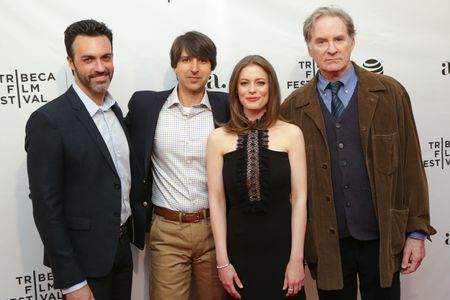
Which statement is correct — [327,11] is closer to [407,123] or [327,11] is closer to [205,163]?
[407,123]

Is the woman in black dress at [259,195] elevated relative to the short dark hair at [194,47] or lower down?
lower down

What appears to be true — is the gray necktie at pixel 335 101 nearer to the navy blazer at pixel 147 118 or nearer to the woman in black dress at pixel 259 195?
the woman in black dress at pixel 259 195

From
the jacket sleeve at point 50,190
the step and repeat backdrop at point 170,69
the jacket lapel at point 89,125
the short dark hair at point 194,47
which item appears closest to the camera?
the jacket sleeve at point 50,190

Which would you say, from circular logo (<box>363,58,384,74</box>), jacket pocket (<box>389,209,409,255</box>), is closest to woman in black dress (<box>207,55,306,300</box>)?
jacket pocket (<box>389,209,409,255</box>)

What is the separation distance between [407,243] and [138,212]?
1.13 metres

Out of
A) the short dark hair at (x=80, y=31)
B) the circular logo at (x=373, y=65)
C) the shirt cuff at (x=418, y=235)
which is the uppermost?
the short dark hair at (x=80, y=31)

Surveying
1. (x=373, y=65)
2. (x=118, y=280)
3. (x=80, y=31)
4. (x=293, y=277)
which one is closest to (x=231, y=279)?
(x=293, y=277)

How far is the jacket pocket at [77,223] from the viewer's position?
176 cm

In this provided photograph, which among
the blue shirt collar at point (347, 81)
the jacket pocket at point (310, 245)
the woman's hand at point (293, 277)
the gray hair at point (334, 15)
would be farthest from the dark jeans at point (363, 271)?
the gray hair at point (334, 15)

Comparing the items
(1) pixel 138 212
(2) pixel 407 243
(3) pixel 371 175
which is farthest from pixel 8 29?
(2) pixel 407 243

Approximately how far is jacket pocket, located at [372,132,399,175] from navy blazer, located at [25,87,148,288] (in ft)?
3.29

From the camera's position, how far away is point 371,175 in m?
1.91

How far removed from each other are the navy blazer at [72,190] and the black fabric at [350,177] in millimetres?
856

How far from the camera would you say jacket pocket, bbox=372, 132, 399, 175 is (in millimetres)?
1897
